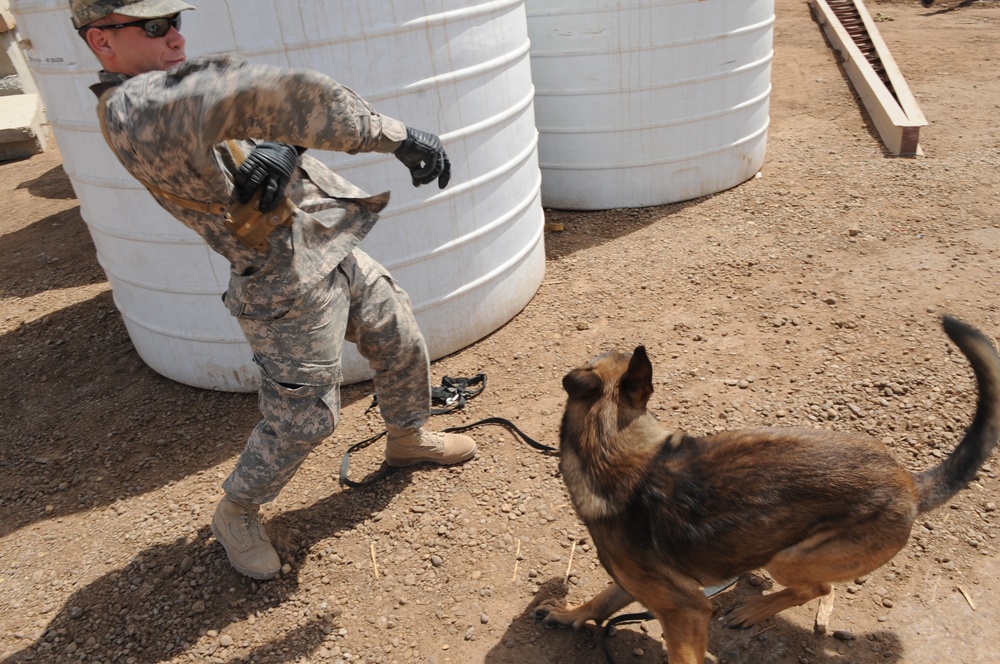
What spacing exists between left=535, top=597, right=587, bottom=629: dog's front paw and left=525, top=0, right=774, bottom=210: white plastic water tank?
14.8ft

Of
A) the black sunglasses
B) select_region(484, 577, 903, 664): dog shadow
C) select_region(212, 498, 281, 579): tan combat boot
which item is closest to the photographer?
the black sunglasses

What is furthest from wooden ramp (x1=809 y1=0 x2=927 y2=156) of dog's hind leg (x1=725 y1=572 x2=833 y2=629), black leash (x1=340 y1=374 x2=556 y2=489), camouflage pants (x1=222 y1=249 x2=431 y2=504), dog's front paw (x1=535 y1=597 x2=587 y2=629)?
dog's front paw (x1=535 y1=597 x2=587 y2=629)

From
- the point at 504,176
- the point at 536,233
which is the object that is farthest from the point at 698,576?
the point at 536,233

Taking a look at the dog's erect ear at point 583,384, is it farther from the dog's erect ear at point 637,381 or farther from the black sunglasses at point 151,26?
the black sunglasses at point 151,26

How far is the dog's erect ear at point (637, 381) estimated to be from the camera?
2.37m

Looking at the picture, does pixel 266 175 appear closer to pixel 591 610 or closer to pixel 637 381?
pixel 637 381

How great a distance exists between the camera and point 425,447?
359 cm

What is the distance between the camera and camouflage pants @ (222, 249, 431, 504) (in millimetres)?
2703

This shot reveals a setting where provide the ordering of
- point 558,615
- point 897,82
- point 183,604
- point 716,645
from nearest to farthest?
point 716,645
point 558,615
point 183,604
point 897,82

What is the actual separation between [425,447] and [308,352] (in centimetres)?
105

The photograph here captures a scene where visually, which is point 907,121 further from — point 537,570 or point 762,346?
point 537,570

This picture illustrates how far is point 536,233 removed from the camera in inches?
201

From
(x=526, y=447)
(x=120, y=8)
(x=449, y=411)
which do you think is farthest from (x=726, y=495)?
(x=120, y=8)

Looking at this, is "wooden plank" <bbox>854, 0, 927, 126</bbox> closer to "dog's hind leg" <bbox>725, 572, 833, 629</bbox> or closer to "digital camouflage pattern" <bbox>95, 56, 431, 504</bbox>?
"dog's hind leg" <bbox>725, 572, 833, 629</bbox>
